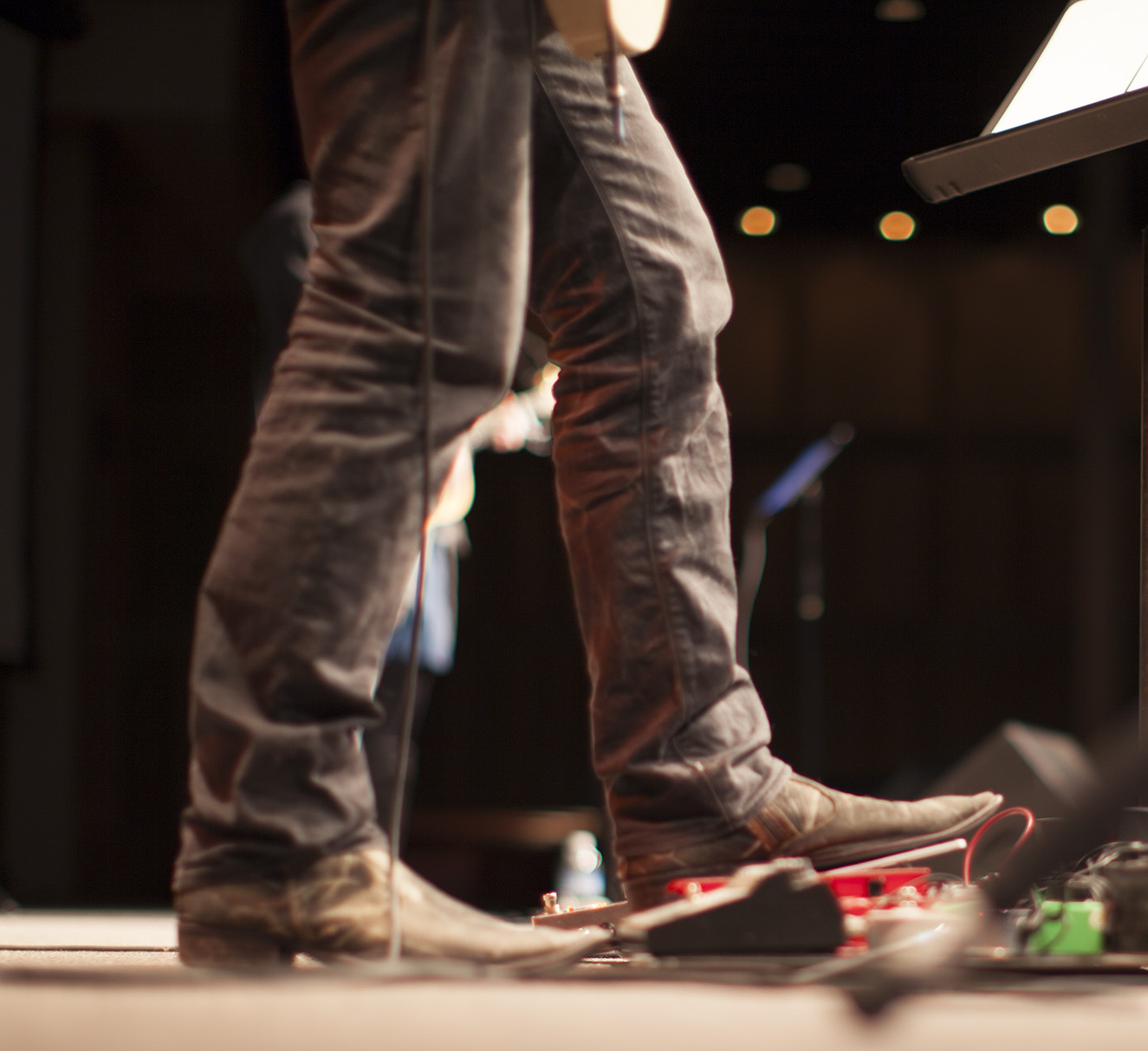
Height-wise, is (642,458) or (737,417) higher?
(642,458)

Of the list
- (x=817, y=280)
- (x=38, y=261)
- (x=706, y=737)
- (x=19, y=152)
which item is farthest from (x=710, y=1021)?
(x=817, y=280)

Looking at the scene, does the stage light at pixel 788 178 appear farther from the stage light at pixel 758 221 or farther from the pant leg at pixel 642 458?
the pant leg at pixel 642 458

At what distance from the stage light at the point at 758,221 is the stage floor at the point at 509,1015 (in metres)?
6.73

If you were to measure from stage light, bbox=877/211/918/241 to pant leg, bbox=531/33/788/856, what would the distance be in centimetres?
636

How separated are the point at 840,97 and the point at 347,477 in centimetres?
545

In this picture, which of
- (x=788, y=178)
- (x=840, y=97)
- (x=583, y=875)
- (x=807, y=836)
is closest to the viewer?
(x=807, y=836)

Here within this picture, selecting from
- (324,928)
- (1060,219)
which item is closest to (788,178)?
(1060,219)

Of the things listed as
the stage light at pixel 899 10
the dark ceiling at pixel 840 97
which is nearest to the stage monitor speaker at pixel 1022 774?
the stage light at pixel 899 10

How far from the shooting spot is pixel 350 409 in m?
0.80

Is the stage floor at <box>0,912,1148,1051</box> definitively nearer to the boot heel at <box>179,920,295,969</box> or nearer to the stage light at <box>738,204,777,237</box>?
the boot heel at <box>179,920,295,969</box>

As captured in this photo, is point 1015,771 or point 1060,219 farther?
point 1060,219

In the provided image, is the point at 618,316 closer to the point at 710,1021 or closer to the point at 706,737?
the point at 706,737

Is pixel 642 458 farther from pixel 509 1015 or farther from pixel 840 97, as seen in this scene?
pixel 840 97

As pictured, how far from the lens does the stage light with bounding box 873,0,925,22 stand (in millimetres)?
4922
